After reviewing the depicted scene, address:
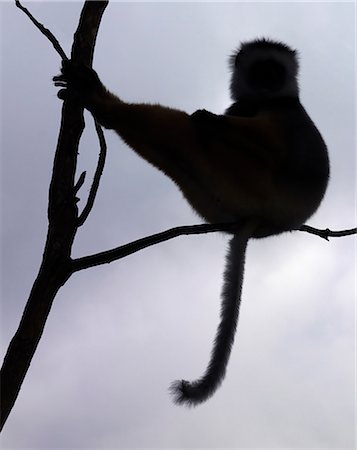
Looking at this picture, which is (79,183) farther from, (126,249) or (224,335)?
(224,335)

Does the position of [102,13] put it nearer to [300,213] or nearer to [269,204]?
[269,204]

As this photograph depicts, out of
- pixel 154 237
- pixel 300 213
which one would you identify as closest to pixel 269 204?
pixel 300 213

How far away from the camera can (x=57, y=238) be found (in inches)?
149

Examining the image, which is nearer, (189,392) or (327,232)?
(189,392)

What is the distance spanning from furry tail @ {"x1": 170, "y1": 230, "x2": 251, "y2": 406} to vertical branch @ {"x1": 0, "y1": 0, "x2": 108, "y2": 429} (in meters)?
1.23

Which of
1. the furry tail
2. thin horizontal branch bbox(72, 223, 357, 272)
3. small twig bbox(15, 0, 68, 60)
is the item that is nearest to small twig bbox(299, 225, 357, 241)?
the furry tail

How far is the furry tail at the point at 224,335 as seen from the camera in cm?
425

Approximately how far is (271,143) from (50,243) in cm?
224

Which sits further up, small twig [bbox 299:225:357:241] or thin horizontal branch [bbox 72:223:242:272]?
small twig [bbox 299:225:357:241]

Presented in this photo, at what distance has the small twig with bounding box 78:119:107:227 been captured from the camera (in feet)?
12.6

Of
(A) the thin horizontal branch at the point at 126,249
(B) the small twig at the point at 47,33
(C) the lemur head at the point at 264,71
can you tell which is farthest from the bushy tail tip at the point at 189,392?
(C) the lemur head at the point at 264,71

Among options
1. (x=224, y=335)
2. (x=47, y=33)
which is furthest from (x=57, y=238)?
(x=224, y=335)

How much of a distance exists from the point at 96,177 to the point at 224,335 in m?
1.74

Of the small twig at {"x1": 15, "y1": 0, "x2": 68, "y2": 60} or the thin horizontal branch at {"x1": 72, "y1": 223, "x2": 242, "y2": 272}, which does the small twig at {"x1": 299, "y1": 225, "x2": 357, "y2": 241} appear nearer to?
the thin horizontal branch at {"x1": 72, "y1": 223, "x2": 242, "y2": 272}
